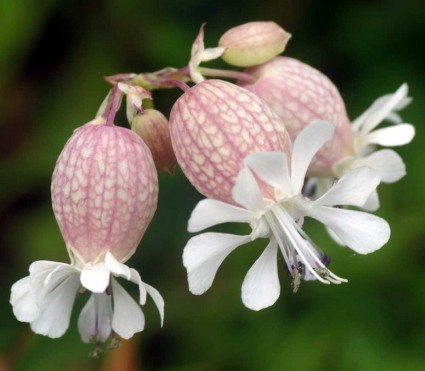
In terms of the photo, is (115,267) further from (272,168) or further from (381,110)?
(381,110)

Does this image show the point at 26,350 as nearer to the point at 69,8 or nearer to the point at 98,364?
the point at 98,364

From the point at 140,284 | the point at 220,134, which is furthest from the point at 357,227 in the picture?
the point at 140,284

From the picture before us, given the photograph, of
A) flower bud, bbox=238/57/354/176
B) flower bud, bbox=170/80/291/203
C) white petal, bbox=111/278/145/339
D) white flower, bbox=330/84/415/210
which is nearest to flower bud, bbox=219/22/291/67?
flower bud, bbox=238/57/354/176

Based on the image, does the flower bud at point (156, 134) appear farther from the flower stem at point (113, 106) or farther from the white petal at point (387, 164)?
the white petal at point (387, 164)

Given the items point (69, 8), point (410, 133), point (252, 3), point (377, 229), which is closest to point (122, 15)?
point (69, 8)

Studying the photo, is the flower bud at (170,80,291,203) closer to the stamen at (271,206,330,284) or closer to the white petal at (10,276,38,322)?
the stamen at (271,206,330,284)
